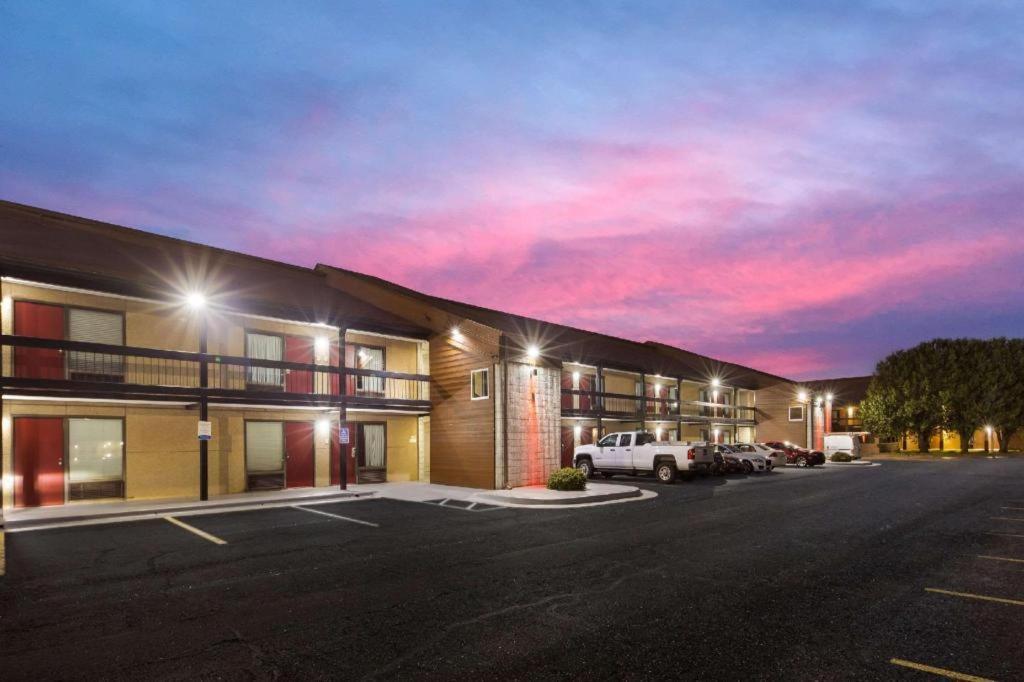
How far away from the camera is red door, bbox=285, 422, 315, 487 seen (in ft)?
72.5

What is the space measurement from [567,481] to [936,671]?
15.1 meters

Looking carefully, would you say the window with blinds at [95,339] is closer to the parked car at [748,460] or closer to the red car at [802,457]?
the parked car at [748,460]

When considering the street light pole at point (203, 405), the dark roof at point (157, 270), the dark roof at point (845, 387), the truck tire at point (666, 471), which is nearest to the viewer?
the dark roof at point (157, 270)

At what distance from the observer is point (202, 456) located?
1859 cm

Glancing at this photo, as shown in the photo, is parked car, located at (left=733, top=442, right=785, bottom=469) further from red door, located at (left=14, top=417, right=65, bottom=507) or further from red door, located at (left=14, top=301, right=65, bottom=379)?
red door, located at (left=14, top=301, right=65, bottom=379)

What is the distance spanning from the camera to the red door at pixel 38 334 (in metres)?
16.9

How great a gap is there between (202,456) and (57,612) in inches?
472

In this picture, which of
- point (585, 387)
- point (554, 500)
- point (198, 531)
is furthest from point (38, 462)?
point (585, 387)

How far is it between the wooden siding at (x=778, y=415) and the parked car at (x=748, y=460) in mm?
19876

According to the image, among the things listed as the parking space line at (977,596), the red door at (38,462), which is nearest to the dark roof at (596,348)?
the red door at (38,462)

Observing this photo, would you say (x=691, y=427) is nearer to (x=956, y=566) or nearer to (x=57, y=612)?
(x=956, y=566)

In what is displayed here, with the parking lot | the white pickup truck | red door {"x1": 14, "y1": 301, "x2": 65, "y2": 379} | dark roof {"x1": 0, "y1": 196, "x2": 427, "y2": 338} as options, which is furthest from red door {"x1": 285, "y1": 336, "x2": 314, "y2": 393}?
the white pickup truck

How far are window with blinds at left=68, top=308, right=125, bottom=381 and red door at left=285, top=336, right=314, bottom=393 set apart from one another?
17.4 ft

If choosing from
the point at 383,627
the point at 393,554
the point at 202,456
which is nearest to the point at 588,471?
the point at 202,456
